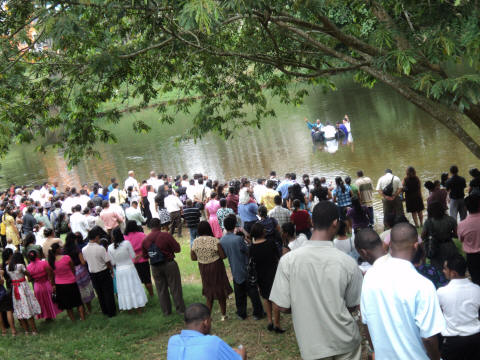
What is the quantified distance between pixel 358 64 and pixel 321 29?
80 cm

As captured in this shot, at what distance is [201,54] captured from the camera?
29.7ft

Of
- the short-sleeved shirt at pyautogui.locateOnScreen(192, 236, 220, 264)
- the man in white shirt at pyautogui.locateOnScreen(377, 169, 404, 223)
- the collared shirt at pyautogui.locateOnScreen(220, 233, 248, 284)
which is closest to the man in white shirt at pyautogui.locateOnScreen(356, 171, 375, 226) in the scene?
the man in white shirt at pyautogui.locateOnScreen(377, 169, 404, 223)

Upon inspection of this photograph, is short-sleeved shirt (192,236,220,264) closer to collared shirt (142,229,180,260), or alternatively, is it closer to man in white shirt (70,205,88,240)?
collared shirt (142,229,180,260)

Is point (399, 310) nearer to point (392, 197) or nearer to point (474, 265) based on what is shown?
point (474, 265)

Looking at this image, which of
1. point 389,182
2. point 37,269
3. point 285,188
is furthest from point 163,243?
point 389,182

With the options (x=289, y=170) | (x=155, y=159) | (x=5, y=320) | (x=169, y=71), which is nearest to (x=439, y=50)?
(x=169, y=71)

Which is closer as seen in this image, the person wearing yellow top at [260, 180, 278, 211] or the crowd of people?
the crowd of people

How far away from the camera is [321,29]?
7051mm

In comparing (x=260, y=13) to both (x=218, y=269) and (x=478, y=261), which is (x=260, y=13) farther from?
(x=478, y=261)

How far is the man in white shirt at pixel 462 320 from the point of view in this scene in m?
4.21

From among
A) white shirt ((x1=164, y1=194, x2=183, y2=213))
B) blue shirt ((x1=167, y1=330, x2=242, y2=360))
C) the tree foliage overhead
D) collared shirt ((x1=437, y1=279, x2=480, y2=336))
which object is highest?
the tree foliage overhead

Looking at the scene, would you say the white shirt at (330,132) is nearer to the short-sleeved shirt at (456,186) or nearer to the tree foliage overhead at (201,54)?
the tree foliage overhead at (201,54)

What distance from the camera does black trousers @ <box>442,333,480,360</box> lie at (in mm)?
4215

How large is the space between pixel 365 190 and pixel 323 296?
7747 mm
